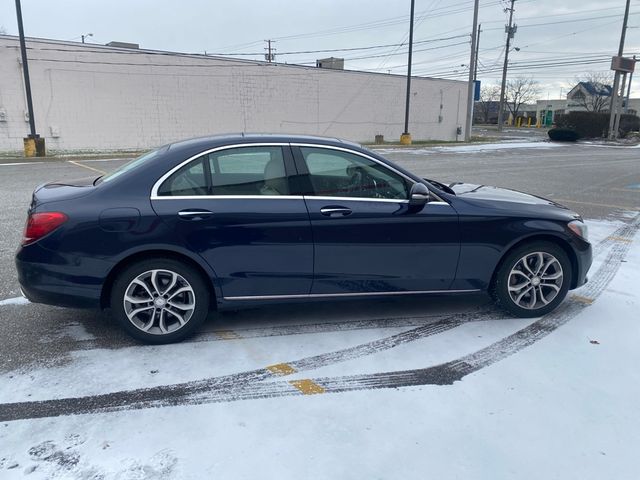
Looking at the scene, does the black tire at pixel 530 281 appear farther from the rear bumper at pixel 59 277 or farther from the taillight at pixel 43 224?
the taillight at pixel 43 224

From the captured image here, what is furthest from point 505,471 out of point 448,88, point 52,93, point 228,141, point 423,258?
point 448,88

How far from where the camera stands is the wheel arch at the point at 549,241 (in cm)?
435

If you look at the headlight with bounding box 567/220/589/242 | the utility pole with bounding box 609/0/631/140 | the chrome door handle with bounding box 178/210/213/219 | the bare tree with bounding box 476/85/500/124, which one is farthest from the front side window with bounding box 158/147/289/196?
the bare tree with bounding box 476/85/500/124

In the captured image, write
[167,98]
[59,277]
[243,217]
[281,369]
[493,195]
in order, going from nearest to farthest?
[281,369], [59,277], [243,217], [493,195], [167,98]

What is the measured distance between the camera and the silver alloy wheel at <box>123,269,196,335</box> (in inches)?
149

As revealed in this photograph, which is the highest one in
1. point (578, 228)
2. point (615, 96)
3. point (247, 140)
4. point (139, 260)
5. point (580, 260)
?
point (615, 96)

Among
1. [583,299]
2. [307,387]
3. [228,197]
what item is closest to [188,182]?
[228,197]

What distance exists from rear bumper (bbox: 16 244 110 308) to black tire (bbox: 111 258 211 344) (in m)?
0.15

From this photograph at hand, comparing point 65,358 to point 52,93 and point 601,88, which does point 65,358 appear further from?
point 601,88

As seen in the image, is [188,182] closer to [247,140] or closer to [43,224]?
[247,140]

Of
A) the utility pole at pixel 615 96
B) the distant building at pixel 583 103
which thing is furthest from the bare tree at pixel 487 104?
the utility pole at pixel 615 96

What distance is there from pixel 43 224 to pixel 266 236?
1.58m

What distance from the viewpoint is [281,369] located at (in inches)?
141

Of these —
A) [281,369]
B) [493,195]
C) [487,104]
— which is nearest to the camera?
[281,369]
